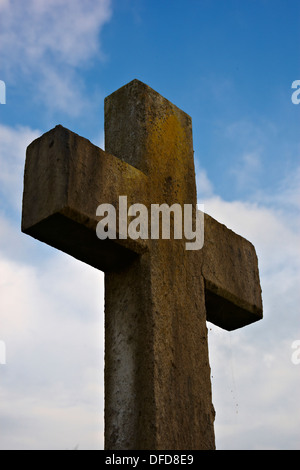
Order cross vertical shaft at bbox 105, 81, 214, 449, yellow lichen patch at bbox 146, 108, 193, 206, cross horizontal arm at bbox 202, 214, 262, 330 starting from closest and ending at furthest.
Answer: cross vertical shaft at bbox 105, 81, 214, 449 → yellow lichen patch at bbox 146, 108, 193, 206 → cross horizontal arm at bbox 202, 214, 262, 330

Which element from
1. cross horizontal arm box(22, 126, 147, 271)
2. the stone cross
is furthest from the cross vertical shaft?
cross horizontal arm box(22, 126, 147, 271)

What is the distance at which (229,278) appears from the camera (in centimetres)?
392

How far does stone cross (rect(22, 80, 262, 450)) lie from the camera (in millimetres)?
3038

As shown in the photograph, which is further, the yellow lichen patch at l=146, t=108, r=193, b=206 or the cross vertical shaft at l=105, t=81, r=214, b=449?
the yellow lichen patch at l=146, t=108, r=193, b=206

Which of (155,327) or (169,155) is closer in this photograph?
(155,327)

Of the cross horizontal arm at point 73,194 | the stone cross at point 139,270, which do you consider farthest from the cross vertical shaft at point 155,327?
the cross horizontal arm at point 73,194
